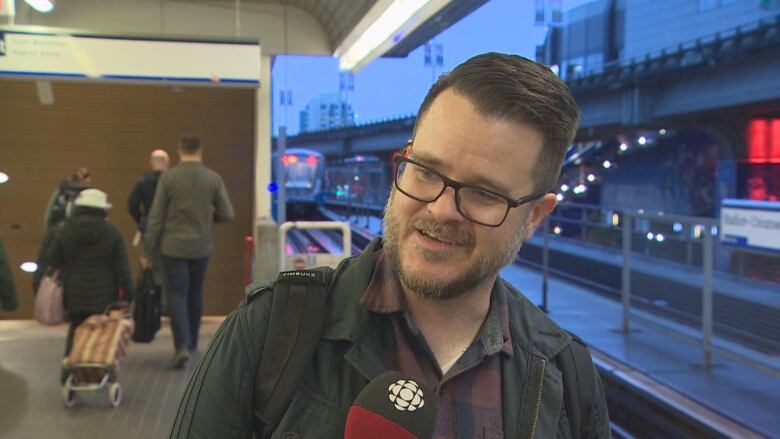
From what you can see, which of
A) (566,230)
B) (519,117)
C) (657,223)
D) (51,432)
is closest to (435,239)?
(519,117)

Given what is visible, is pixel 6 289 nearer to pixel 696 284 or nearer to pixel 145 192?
pixel 145 192

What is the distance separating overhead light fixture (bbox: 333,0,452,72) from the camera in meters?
4.30

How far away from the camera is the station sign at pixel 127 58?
16.7ft

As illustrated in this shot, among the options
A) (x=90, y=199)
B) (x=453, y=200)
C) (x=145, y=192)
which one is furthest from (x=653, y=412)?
(x=145, y=192)

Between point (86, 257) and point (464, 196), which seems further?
point (86, 257)

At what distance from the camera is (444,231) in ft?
3.59

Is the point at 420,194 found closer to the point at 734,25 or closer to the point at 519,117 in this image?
the point at 519,117

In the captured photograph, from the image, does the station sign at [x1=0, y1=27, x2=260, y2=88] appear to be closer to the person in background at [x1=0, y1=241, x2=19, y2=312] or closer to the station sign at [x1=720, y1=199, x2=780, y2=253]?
the person in background at [x1=0, y1=241, x2=19, y2=312]

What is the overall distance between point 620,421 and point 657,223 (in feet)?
6.44

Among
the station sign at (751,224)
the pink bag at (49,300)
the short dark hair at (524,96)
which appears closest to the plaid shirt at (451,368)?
the short dark hair at (524,96)

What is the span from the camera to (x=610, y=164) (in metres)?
10.9

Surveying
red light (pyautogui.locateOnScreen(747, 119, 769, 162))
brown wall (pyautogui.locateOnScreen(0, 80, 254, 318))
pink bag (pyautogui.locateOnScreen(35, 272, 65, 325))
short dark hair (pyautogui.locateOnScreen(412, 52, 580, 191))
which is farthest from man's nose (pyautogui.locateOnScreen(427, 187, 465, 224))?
brown wall (pyautogui.locateOnScreen(0, 80, 254, 318))

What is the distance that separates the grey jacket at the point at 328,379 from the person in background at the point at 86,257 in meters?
3.73

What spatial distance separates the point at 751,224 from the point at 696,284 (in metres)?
0.98
